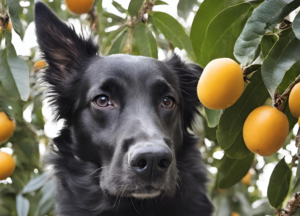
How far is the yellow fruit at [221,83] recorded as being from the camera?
4.94 ft

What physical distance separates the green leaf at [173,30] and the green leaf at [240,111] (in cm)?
106

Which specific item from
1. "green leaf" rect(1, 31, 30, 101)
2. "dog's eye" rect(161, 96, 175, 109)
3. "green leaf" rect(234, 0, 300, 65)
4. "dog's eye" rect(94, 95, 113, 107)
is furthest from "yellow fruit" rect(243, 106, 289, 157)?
"green leaf" rect(1, 31, 30, 101)

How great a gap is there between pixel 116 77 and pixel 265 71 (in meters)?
1.38

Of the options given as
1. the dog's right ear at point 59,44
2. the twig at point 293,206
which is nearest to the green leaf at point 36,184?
the dog's right ear at point 59,44

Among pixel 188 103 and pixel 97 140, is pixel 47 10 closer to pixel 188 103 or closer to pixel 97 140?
pixel 97 140

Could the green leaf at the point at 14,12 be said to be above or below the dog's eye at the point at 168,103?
above

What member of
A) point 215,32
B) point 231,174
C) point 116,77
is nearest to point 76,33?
point 116,77

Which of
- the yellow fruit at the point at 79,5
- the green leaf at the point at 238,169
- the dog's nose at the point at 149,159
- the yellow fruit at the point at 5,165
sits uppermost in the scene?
the yellow fruit at the point at 79,5

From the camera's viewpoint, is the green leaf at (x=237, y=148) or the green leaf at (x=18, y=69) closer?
the green leaf at (x=237, y=148)

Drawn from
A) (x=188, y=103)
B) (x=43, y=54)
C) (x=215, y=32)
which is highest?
(x=215, y=32)

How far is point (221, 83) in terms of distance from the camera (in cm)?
151

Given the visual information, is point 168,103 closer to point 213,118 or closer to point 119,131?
point 119,131

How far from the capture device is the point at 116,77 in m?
2.63

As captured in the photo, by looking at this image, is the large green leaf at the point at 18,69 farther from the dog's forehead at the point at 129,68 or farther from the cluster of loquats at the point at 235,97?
the cluster of loquats at the point at 235,97
